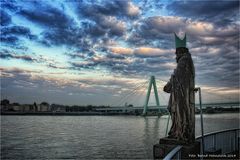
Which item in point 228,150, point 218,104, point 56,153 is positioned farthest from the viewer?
point 218,104

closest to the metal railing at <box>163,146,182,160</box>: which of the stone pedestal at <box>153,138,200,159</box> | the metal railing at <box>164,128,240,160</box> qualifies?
the stone pedestal at <box>153,138,200,159</box>

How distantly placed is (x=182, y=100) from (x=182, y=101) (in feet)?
0.09

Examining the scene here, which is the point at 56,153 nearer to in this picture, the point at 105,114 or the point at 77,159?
the point at 77,159

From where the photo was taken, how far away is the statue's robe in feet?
26.0

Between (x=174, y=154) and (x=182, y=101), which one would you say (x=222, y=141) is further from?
(x=174, y=154)

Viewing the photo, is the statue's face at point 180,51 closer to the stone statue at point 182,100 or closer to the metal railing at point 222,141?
the stone statue at point 182,100

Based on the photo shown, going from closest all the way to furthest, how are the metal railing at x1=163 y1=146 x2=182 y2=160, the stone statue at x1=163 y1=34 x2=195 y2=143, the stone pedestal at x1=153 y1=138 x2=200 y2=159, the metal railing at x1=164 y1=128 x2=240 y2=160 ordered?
the metal railing at x1=163 y1=146 x2=182 y2=160
the stone pedestal at x1=153 y1=138 x2=200 y2=159
the stone statue at x1=163 y1=34 x2=195 y2=143
the metal railing at x1=164 y1=128 x2=240 y2=160

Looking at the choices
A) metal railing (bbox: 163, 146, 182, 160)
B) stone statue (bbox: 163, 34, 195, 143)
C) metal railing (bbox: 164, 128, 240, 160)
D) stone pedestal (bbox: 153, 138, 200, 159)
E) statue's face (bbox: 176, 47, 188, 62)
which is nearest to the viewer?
metal railing (bbox: 163, 146, 182, 160)

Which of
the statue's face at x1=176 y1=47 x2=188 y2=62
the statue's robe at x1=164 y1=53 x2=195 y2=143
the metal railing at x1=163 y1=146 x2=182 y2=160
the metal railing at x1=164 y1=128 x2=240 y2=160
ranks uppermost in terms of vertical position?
the statue's face at x1=176 y1=47 x2=188 y2=62

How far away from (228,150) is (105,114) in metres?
136

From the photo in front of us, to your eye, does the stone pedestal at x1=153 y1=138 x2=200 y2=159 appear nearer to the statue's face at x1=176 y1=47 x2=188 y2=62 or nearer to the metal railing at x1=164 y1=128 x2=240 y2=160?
the metal railing at x1=164 y1=128 x2=240 y2=160

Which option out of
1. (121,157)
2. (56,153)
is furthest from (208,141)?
(56,153)

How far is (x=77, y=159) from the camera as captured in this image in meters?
21.8

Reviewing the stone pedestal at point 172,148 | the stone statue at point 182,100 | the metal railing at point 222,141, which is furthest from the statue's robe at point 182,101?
the metal railing at point 222,141
